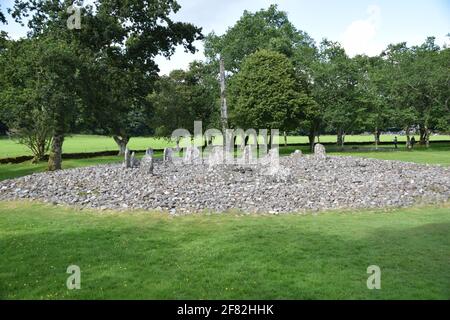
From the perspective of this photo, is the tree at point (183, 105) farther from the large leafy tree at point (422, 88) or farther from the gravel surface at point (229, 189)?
the gravel surface at point (229, 189)

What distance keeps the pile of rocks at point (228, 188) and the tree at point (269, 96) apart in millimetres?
22705

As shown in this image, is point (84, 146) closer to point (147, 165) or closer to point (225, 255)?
point (147, 165)

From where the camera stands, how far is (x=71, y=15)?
1284 inches

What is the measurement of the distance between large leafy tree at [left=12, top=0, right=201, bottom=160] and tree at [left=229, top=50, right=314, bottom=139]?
12494 mm

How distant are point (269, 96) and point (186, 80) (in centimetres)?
2699

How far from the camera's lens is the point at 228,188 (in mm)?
21312

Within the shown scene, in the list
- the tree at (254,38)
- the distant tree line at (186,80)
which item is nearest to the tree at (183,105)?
the distant tree line at (186,80)

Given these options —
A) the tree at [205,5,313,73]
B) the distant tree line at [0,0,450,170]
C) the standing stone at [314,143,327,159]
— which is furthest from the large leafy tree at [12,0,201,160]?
the tree at [205,5,313,73]

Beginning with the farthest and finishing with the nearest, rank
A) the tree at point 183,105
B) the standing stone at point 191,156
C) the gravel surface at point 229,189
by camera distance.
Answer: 1. the tree at point 183,105
2. the standing stone at point 191,156
3. the gravel surface at point 229,189

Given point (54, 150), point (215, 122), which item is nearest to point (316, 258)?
point (54, 150)

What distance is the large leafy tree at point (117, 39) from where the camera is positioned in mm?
33750
